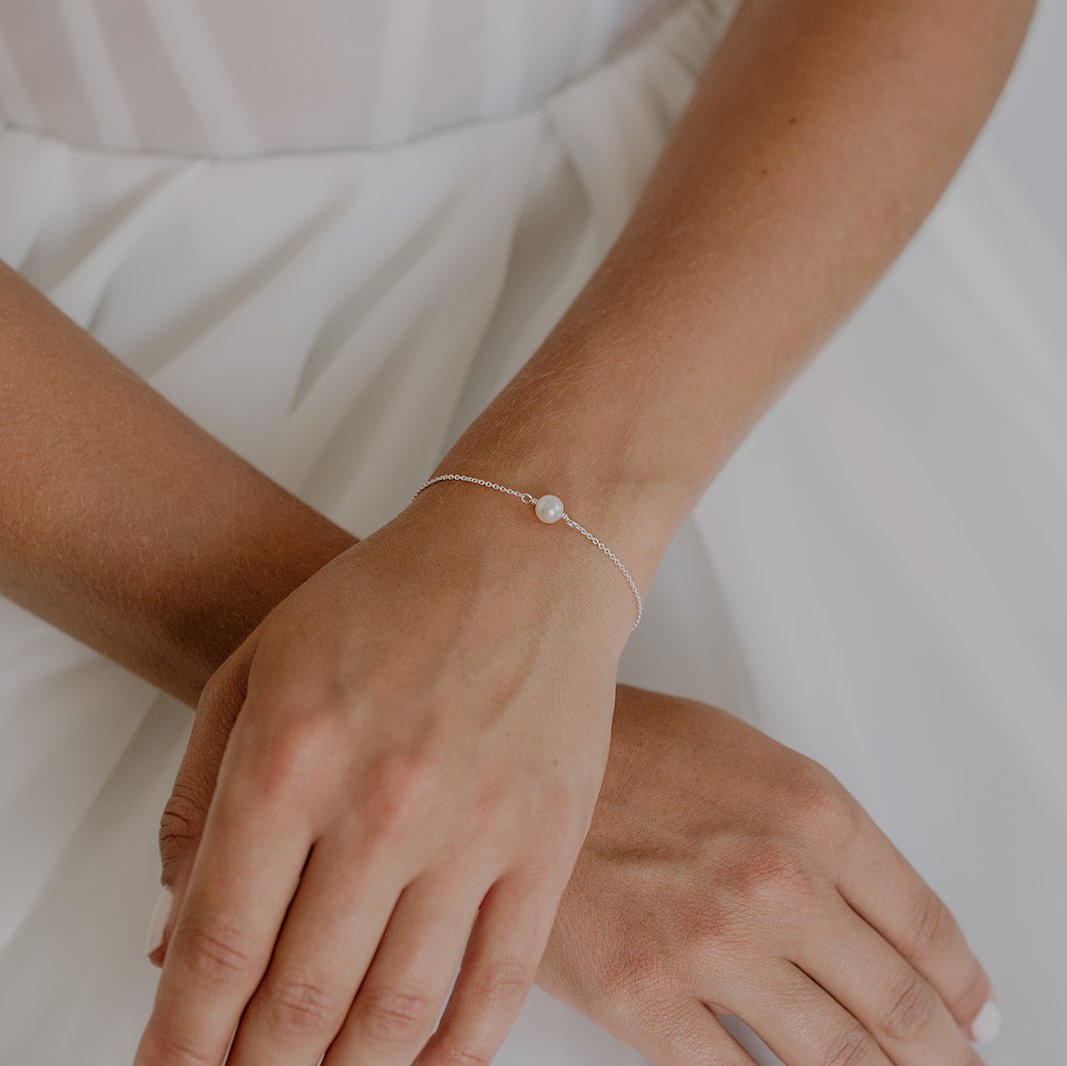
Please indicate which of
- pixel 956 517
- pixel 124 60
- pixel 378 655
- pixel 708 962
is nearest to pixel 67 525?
pixel 378 655

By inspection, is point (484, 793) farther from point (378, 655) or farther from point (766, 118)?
point (766, 118)

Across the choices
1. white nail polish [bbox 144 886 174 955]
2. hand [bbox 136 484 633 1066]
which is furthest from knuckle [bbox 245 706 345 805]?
white nail polish [bbox 144 886 174 955]

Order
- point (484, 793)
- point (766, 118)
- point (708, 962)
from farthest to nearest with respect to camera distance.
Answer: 1. point (766, 118)
2. point (708, 962)
3. point (484, 793)

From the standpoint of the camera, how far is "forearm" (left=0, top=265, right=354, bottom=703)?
29.5 inches

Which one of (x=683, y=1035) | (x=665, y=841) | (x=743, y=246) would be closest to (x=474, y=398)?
(x=743, y=246)

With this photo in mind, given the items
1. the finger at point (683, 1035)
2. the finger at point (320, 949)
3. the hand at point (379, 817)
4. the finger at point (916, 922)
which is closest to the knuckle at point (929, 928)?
the finger at point (916, 922)

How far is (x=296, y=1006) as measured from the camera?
22.7 inches

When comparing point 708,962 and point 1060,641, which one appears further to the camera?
point 1060,641

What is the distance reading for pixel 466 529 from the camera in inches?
27.1

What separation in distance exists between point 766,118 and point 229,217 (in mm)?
426

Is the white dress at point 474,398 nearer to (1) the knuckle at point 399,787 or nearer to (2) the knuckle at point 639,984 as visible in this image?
(2) the knuckle at point 639,984

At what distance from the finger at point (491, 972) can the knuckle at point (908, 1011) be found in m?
0.28

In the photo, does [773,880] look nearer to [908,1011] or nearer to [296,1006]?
[908,1011]

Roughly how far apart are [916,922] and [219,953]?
0.45m
